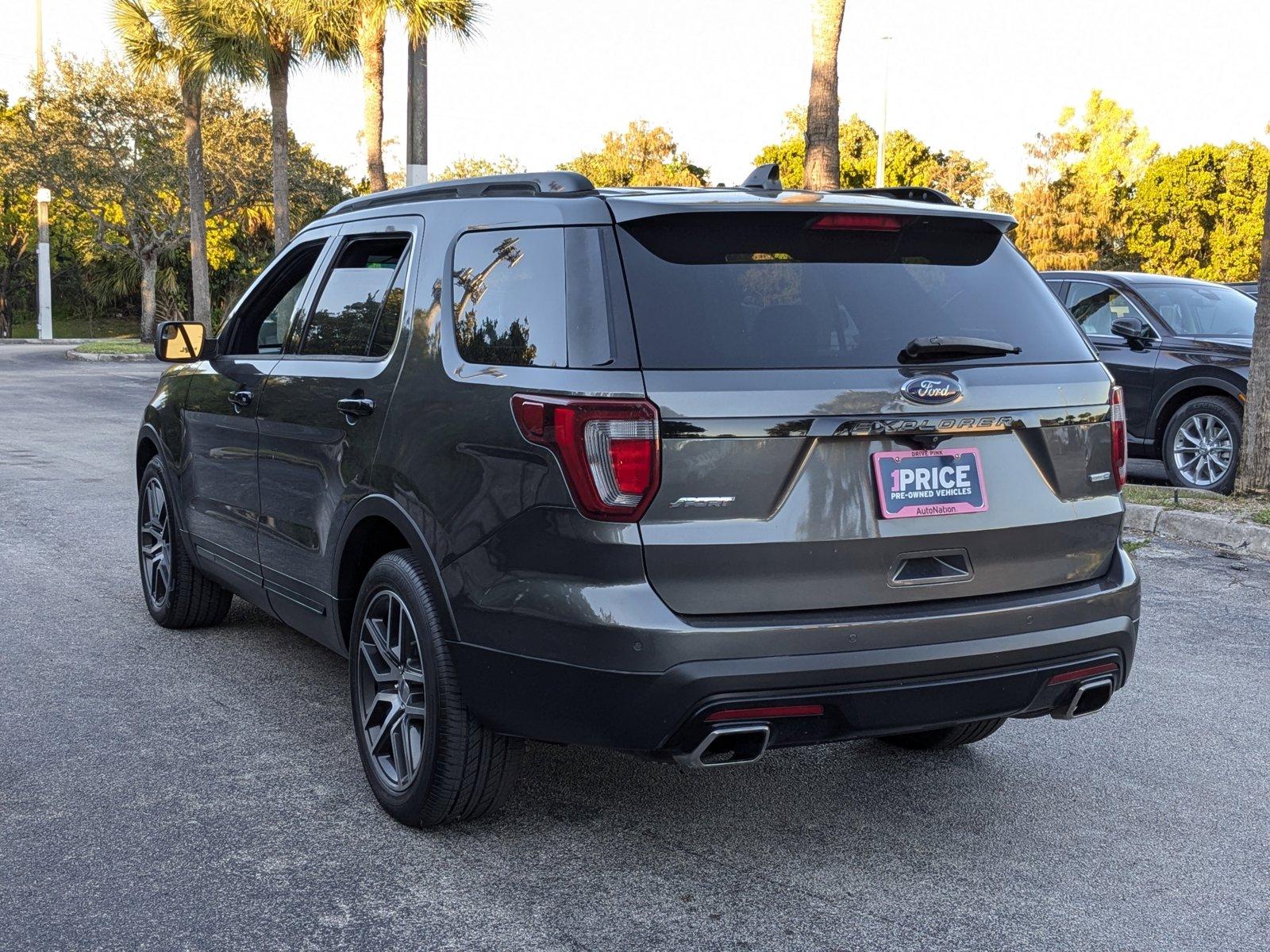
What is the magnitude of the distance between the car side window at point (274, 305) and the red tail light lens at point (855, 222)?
215 centimetres

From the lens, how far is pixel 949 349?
11.6 feet

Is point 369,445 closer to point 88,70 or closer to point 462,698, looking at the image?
point 462,698

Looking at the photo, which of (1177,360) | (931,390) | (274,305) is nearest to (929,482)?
(931,390)

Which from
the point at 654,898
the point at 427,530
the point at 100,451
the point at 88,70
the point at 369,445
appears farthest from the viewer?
the point at 88,70

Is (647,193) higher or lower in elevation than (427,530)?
higher

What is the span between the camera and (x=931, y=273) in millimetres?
3709

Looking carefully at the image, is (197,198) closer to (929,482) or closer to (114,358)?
(114,358)

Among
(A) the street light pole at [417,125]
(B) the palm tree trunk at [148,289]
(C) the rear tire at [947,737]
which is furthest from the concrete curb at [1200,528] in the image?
(B) the palm tree trunk at [148,289]

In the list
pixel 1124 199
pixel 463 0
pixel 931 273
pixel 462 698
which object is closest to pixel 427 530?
pixel 462 698

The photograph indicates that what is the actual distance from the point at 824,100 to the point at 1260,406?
7.08 m

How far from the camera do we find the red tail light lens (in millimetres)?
3596

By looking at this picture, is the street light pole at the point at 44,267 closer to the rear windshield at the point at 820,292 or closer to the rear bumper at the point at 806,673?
the rear windshield at the point at 820,292

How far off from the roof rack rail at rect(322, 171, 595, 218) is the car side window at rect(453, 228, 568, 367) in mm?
159

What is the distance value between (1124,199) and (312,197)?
3842cm
